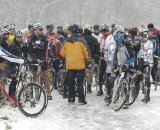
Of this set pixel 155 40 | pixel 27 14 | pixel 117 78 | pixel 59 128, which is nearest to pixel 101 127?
pixel 59 128

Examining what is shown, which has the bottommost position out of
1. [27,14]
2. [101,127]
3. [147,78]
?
[101,127]

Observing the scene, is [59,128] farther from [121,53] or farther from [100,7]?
[100,7]

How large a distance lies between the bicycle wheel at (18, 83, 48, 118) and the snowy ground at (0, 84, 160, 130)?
0.17 metres

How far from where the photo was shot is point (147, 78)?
484 inches

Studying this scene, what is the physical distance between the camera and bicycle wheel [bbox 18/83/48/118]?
10.1m

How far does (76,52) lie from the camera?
11.7 metres

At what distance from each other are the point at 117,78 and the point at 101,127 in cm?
216

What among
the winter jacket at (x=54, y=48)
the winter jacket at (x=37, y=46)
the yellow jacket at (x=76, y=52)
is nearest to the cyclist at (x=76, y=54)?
the yellow jacket at (x=76, y=52)

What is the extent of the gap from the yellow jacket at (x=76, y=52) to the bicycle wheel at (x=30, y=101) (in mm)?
1820

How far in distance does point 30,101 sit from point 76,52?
7.37 ft

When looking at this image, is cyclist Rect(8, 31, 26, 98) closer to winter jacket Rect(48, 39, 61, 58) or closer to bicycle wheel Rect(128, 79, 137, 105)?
winter jacket Rect(48, 39, 61, 58)

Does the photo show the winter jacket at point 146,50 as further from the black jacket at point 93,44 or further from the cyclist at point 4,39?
the cyclist at point 4,39

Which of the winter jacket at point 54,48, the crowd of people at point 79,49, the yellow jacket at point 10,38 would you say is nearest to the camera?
the crowd of people at point 79,49

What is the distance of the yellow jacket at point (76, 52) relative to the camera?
11664mm
